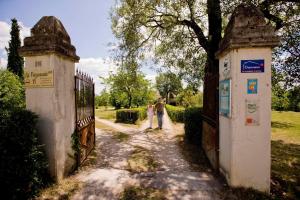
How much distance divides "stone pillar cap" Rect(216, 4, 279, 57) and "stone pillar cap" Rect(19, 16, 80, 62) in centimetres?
384

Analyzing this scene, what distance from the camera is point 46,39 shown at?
16.3ft

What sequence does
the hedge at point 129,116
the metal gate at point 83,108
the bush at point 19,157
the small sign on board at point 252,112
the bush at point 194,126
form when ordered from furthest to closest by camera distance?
the hedge at point 129,116 < the bush at point 194,126 < the metal gate at point 83,108 < the small sign on board at point 252,112 < the bush at point 19,157

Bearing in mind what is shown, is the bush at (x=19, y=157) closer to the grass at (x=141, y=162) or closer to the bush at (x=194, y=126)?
the grass at (x=141, y=162)

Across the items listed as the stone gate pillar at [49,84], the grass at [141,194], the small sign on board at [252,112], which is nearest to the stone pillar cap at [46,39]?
the stone gate pillar at [49,84]

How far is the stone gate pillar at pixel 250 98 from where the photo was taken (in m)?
4.58

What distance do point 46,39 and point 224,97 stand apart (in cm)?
431

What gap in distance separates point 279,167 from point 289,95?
12.3 ft

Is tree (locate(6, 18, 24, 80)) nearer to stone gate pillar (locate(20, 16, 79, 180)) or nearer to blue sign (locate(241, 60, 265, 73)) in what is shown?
stone gate pillar (locate(20, 16, 79, 180))

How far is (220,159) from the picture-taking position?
5594 mm

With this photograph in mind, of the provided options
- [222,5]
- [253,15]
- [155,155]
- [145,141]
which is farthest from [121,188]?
[222,5]

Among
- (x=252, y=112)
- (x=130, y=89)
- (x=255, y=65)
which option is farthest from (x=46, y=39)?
(x=130, y=89)

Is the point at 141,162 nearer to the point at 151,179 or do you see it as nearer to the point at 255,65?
the point at 151,179

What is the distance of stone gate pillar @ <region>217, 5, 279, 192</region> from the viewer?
4582mm

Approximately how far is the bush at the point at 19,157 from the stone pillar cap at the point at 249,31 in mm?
4552
